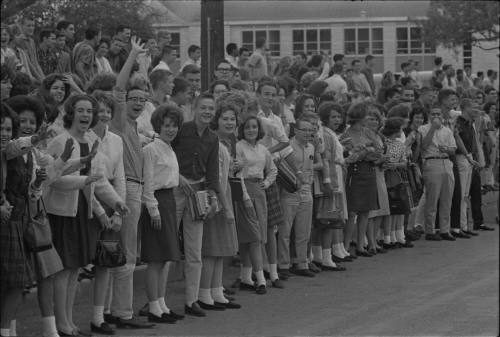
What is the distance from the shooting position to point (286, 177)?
12.9 meters

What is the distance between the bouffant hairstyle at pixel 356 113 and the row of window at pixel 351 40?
52.6 meters

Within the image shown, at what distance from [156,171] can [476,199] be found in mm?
9322

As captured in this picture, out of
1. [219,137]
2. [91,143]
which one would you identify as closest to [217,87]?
[219,137]

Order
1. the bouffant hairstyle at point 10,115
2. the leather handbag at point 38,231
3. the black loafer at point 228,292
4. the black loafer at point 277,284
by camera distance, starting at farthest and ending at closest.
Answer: the black loafer at point 277,284
the black loafer at point 228,292
the leather handbag at point 38,231
the bouffant hairstyle at point 10,115

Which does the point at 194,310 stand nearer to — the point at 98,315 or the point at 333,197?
the point at 98,315

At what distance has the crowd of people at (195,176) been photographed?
902 centimetres

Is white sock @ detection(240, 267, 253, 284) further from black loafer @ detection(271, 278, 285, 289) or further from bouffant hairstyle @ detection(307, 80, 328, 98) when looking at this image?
bouffant hairstyle @ detection(307, 80, 328, 98)

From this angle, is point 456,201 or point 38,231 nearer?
point 38,231

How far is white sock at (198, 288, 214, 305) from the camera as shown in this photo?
433 inches

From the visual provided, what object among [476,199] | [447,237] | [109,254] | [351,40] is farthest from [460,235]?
[351,40]

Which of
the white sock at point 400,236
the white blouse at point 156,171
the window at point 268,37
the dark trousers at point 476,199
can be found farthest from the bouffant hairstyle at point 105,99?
the window at point 268,37

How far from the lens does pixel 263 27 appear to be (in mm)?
68125

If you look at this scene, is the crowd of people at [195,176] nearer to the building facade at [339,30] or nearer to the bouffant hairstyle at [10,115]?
the bouffant hairstyle at [10,115]

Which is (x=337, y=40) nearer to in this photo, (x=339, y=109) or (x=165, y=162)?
(x=339, y=109)
